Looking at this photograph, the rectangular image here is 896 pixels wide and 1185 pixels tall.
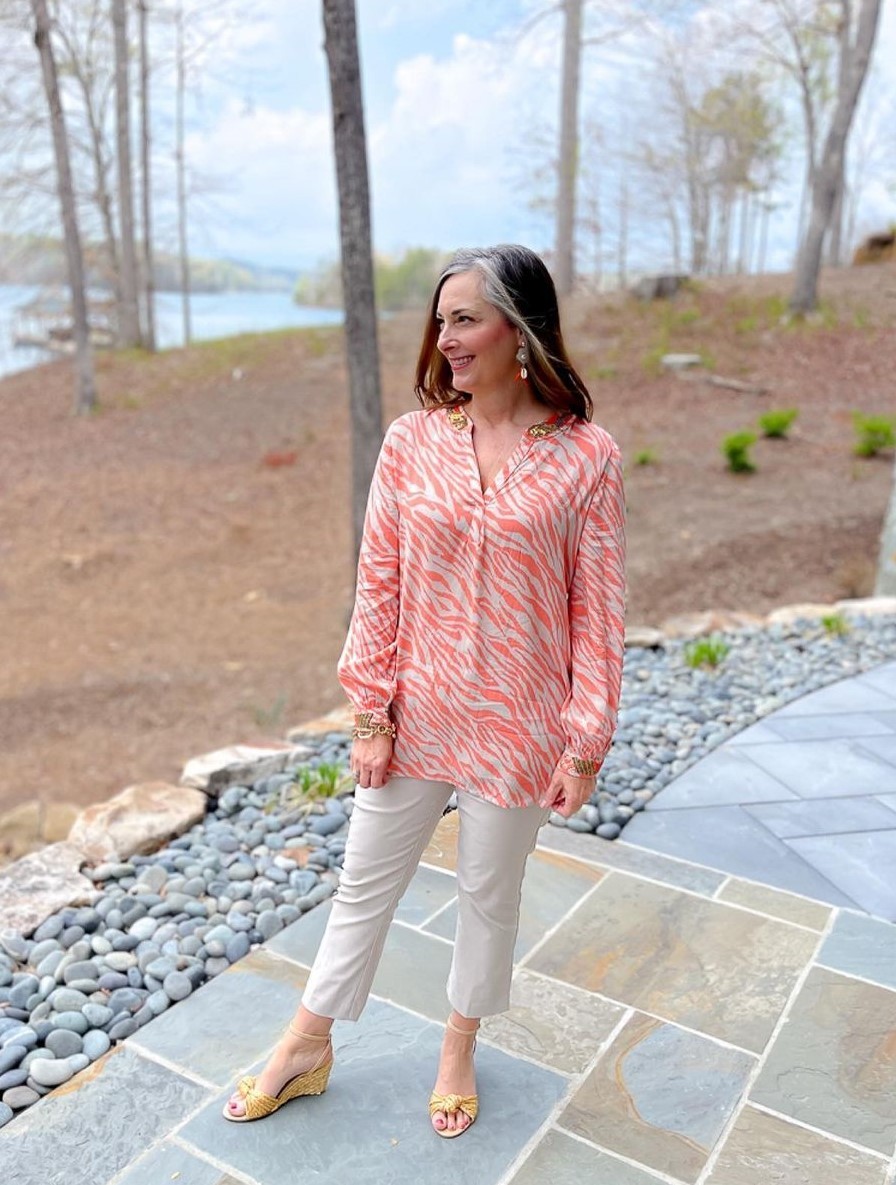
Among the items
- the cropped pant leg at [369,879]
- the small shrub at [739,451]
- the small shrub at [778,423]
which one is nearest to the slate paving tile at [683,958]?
the cropped pant leg at [369,879]

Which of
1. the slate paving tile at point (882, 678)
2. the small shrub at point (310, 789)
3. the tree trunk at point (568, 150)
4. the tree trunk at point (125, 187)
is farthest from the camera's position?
the tree trunk at point (125, 187)

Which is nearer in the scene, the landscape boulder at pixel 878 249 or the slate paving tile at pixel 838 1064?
the slate paving tile at pixel 838 1064

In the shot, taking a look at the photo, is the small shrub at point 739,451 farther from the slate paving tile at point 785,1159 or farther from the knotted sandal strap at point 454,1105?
the knotted sandal strap at point 454,1105

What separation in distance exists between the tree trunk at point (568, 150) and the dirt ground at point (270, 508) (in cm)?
77

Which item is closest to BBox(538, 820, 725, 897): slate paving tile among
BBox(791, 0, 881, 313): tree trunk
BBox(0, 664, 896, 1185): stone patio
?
BBox(0, 664, 896, 1185): stone patio

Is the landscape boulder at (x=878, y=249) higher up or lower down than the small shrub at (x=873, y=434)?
higher up

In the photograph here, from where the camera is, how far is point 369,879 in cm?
165

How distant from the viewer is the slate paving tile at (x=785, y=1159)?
66.7 inches

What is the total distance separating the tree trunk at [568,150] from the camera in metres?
12.0

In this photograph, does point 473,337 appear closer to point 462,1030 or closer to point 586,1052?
point 462,1030

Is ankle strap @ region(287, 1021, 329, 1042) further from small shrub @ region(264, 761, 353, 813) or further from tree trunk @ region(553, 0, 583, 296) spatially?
tree trunk @ region(553, 0, 583, 296)

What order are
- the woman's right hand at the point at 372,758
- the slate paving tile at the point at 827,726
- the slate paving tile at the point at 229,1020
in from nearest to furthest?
the woman's right hand at the point at 372,758 → the slate paving tile at the point at 229,1020 → the slate paving tile at the point at 827,726

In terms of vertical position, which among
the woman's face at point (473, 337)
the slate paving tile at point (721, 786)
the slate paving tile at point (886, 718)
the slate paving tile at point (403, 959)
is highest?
the woman's face at point (473, 337)

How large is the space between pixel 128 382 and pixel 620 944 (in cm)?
1184
